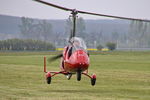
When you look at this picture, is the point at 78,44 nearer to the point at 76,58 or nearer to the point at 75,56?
the point at 75,56

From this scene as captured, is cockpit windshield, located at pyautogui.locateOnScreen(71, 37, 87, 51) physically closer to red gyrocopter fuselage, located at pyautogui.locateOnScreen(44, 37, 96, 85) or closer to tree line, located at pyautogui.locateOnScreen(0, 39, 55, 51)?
red gyrocopter fuselage, located at pyautogui.locateOnScreen(44, 37, 96, 85)

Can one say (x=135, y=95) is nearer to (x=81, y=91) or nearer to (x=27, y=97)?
(x=81, y=91)

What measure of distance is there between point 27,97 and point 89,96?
253 cm

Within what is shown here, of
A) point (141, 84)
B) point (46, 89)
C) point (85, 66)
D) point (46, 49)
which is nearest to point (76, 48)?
point (85, 66)

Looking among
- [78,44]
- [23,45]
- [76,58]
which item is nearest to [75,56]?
[76,58]

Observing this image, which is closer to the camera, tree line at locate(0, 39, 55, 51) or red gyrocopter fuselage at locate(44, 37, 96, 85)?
red gyrocopter fuselage at locate(44, 37, 96, 85)

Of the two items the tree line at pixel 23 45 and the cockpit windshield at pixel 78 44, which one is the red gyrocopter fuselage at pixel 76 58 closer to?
the cockpit windshield at pixel 78 44

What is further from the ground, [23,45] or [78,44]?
[23,45]

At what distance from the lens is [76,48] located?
22172 millimetres

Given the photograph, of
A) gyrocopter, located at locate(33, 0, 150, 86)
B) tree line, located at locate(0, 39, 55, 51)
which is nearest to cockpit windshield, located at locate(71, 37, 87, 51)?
gyrocopter, located at locate(33, 0, 150, 86)

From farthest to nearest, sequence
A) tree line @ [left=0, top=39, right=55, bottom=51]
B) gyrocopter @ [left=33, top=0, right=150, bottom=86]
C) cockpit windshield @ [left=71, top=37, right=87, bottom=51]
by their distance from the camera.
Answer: tree line @ [left=0, top=39, right=55, bottom=51] < cockpit windshield @ [left=71, top=37, right=87, bottom=51] < gyrocopter @ [left=33, top=0, right=150, bottom=86]

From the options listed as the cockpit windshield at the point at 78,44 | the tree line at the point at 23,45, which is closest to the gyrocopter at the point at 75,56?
the cockpit windshield at the point at 78,44

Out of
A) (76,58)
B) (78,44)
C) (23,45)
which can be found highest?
(23,45)

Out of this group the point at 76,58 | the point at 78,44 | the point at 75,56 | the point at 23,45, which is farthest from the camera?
the point at 23,45
